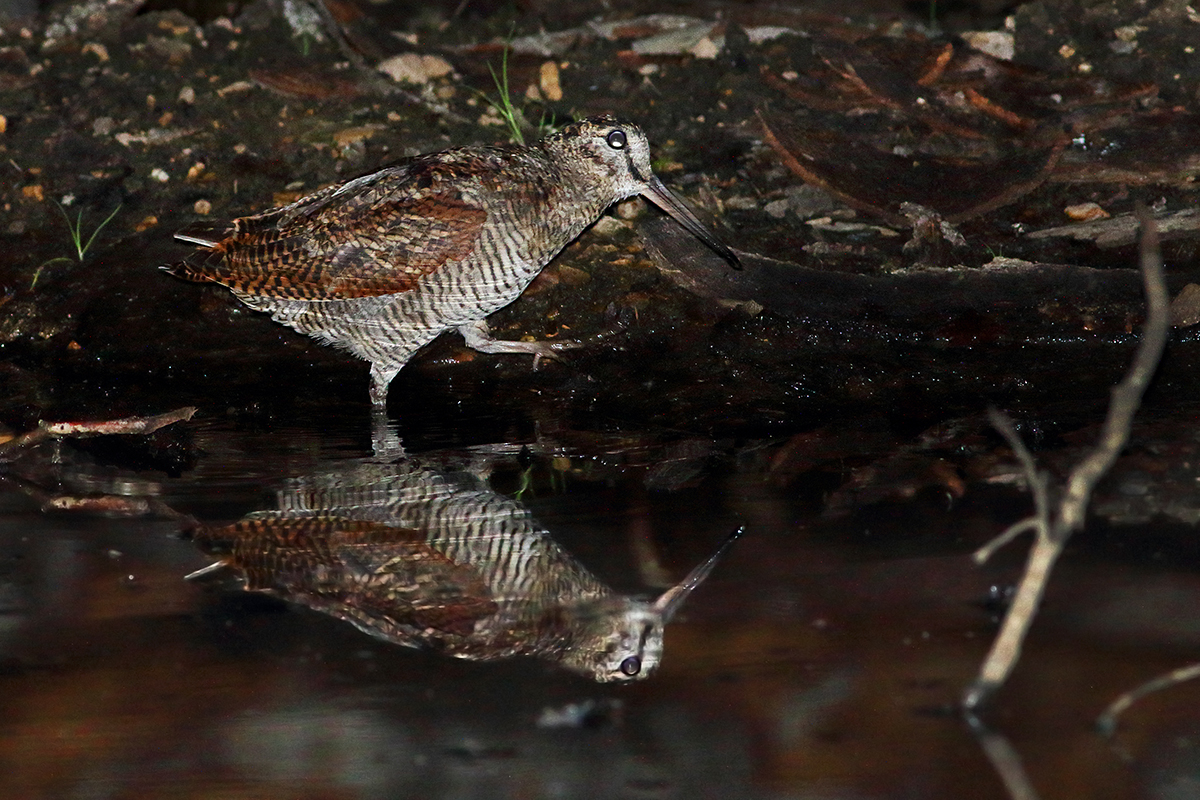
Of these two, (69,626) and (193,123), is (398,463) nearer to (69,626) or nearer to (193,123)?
(69,626)

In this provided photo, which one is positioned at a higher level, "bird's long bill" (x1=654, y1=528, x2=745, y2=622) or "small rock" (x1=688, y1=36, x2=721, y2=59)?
"small rock" (x1=688, y1=36, x2=721, y2=59)

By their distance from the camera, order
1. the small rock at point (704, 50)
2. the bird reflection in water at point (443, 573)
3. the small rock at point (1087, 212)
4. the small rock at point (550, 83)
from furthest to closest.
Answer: the small rock at point (704, 50)
the small rock at point (550, 83)
the small rock at point (1087, 212)
the bird reflection in water at point (443, 573)

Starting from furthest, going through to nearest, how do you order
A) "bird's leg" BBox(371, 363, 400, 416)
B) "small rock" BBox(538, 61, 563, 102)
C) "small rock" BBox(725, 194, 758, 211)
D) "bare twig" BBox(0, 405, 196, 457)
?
"small rock" BBox(538, 61, 563, 102) < "small rock" BBox(725, 194, 758, 211) < "bird's leg" BBox(371, 363, 400, 416) < "bare twig" BBox(0, 405, 196, 457)

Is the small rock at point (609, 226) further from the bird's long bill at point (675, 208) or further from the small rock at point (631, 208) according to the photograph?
the bird's long bill at point (675, 208)

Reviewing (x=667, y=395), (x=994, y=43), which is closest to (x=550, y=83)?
(x=994, y=43)

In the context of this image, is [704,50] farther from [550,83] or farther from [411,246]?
[411,246]

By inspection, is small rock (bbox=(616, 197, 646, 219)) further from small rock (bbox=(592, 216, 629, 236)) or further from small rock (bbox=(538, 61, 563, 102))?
small rock (bbox=(538, 61, 563, 102))

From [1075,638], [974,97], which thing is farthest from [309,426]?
[974,97]

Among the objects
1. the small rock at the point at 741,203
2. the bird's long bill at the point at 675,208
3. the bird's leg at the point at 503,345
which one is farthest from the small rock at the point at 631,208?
the bird's leg at the point at 503,345

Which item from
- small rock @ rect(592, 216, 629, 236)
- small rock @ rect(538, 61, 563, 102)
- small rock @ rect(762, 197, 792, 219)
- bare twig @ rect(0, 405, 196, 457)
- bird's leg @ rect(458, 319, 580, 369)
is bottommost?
bare twig @ rect(0, 405, 196, 457)

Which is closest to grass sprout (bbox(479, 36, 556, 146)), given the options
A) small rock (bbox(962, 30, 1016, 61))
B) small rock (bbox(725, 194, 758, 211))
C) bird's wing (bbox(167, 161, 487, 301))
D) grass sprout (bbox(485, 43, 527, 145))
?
grass sprout (bbox(485, 43, 527, 145))
